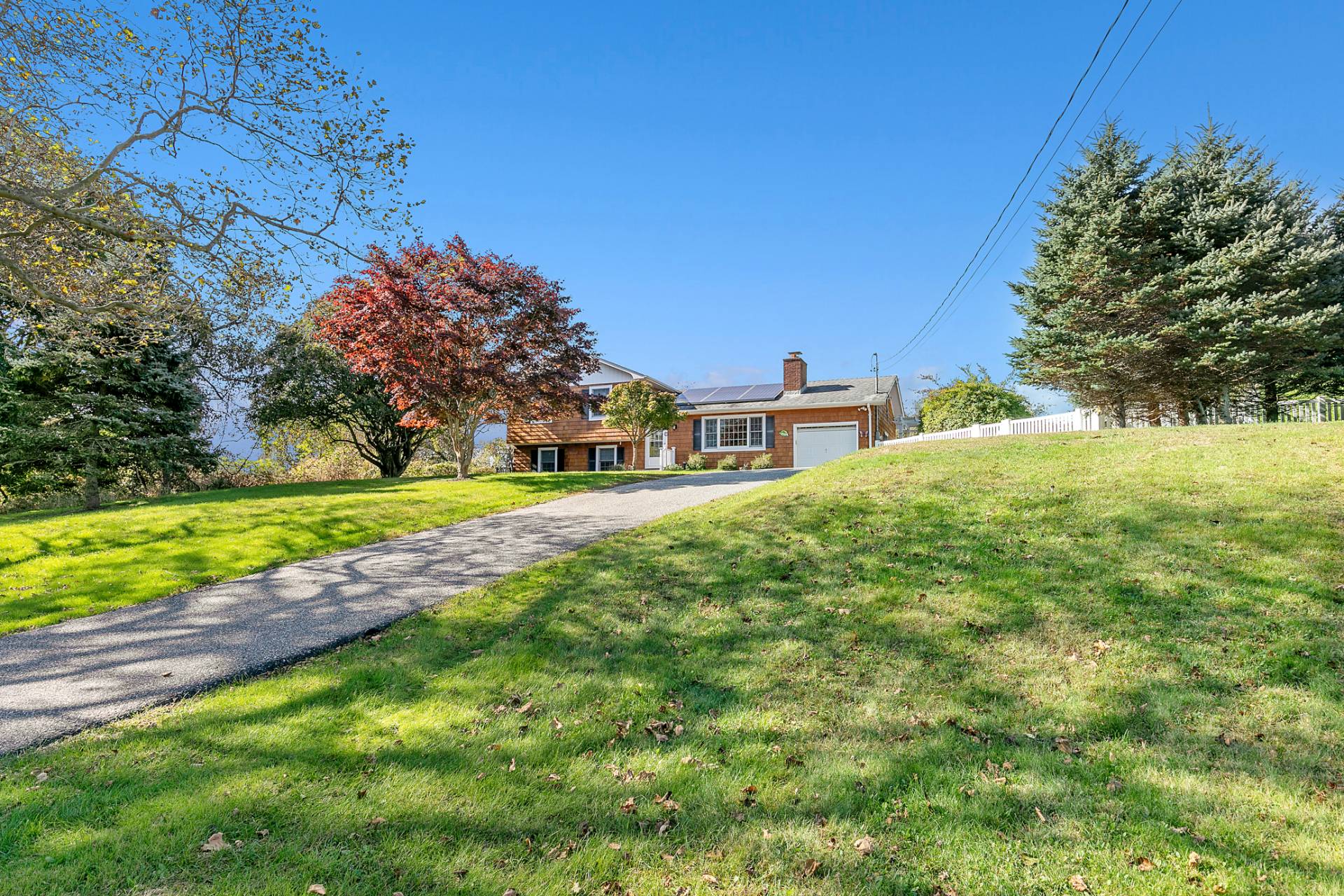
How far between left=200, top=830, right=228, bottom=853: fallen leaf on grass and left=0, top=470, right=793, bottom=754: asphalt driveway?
1.96 metres

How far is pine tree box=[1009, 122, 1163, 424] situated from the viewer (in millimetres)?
15727

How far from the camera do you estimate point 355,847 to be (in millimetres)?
2641

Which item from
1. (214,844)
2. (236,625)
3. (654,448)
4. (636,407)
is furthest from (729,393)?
(214,844)

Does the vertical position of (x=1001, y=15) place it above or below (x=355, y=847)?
above

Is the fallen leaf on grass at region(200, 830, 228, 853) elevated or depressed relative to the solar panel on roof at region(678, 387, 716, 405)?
depressed

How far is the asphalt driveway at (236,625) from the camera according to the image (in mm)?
4188

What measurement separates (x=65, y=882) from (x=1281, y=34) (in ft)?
52.8

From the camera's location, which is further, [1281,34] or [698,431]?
[698,431]

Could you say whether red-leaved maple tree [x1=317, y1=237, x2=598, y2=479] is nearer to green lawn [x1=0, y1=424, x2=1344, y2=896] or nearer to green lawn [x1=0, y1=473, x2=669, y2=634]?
green lawn [x1=0, y1=473, x2=669, y2=634]

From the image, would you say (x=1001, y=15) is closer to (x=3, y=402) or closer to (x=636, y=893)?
(x=636, y=893)

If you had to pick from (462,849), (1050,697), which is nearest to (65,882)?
(462,849)

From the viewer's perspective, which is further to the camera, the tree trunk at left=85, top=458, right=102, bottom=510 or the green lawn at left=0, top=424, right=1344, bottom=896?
the tree trunk at left=85, top=458, right=102, bottom=510

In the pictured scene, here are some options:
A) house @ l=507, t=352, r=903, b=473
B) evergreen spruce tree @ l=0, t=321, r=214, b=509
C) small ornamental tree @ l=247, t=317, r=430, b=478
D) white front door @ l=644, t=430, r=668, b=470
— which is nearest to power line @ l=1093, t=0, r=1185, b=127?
house @ l=507, t=352, r=903, b=473

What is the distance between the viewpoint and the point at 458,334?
15438 mm
